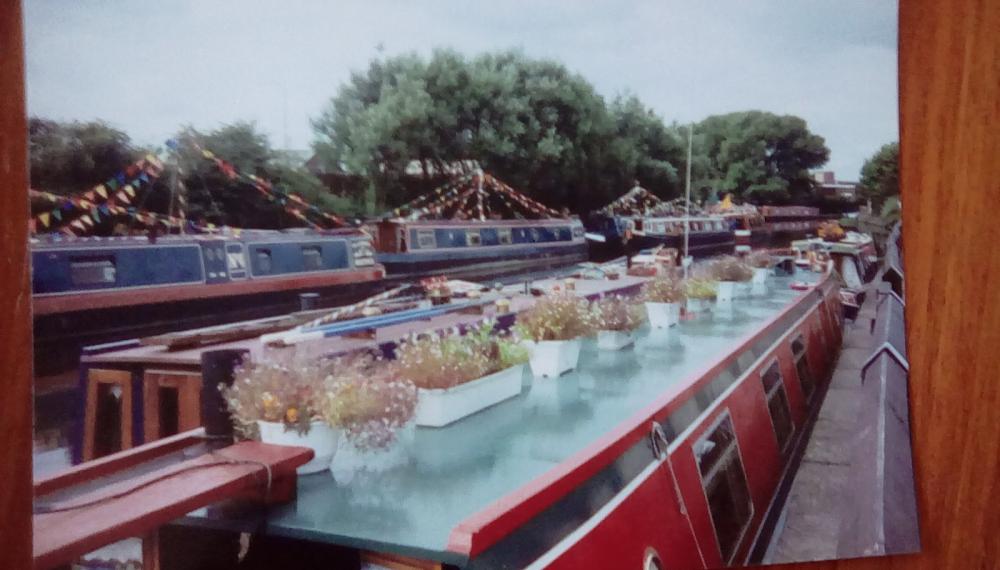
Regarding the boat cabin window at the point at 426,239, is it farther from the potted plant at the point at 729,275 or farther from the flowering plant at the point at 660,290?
the potted plant at the point at 729,275

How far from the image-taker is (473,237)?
1.97m

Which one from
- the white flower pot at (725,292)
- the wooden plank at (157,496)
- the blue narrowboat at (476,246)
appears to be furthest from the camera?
the white flower pot at (725,292)

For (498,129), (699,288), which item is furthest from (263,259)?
(699,288)

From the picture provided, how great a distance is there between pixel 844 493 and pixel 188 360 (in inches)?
67.5

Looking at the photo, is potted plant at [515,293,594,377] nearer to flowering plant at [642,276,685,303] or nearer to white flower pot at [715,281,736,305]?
flowering plant at [642,276,685,303]

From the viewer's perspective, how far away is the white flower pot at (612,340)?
2227mm

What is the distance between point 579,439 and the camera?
5.32 ft

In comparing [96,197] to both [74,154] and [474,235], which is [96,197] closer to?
[74,154]

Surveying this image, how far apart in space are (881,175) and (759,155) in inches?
13.5

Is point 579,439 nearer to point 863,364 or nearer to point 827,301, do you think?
point 863,364

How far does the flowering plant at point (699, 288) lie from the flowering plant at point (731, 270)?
0.05 m

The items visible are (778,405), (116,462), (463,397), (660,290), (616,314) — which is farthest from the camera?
(778,405)

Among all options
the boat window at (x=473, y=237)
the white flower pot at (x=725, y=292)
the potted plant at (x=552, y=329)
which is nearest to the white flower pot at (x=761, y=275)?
the white flower pot at (x=725, y=292)

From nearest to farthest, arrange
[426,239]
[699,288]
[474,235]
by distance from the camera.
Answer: [426,239] → [474,235] → [699,288]
